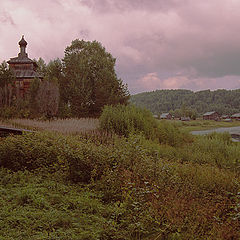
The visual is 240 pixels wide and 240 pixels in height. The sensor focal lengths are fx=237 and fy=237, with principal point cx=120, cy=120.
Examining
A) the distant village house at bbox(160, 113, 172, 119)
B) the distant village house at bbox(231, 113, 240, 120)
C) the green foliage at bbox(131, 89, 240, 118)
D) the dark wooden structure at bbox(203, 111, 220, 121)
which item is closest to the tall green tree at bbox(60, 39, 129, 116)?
A: the green foliage at bbox(131, 89, 240, 118)

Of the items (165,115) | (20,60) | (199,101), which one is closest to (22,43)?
(20,60)

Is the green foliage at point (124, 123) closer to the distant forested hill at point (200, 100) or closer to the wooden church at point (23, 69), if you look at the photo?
the wooden church at point (23, 69)

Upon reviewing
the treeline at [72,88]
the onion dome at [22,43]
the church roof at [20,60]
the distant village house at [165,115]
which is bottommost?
the distant village house at [165,115]

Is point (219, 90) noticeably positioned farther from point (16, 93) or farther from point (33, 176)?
point (33, 176)

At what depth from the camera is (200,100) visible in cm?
9069

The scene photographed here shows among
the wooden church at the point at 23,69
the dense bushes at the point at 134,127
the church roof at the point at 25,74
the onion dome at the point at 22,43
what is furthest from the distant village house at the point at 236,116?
the dense bushes at the point at 134,127

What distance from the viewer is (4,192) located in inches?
216

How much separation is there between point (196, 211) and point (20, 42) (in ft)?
98.5

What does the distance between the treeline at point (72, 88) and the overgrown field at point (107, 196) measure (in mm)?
13427

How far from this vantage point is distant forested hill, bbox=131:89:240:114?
78.6 metres

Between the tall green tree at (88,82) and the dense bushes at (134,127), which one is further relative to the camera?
the tall green tree at (88,82)

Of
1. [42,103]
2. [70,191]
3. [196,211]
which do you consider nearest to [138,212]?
[196,211]

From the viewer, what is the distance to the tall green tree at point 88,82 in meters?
24.7

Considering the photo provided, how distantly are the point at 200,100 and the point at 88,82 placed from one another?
2883 inches
